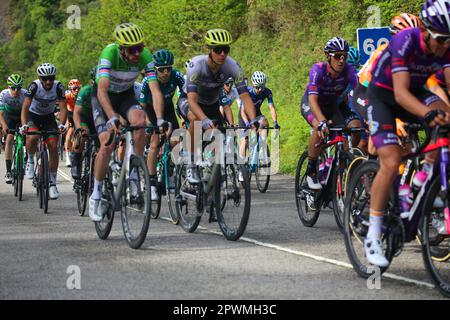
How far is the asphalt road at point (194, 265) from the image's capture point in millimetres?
6711

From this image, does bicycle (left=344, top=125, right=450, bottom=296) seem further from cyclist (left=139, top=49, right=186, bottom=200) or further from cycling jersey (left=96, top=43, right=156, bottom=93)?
cyclist (left=139, top=49, right=186, bottom=200)

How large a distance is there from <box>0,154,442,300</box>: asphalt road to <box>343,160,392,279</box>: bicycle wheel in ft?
0.48

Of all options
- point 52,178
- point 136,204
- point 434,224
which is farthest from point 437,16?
point 52,178

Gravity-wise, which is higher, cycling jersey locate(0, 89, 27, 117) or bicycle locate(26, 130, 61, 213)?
cycling jersey locate(0, 89, 27, 117)

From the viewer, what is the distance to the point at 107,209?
9836 mm

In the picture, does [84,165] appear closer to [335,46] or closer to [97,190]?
[97,190]

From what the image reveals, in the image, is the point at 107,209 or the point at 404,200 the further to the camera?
the point at 107,209

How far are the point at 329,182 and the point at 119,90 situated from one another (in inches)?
99.7

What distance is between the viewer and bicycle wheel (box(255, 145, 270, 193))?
53.1 feet

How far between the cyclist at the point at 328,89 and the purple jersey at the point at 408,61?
315 cm

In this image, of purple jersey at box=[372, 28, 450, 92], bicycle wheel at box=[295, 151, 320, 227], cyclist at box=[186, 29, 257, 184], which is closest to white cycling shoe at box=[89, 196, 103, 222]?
cyclist at box=[186, 29, 257, 184]

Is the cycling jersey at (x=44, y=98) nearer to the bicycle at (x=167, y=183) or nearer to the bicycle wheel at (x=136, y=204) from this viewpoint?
the bicycle at (x=167, y=183)
